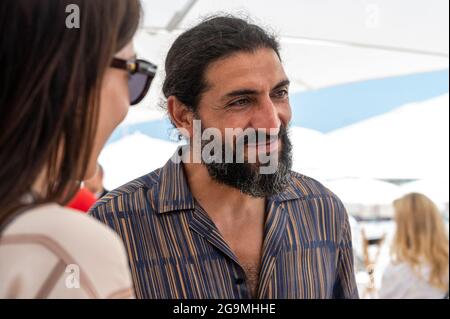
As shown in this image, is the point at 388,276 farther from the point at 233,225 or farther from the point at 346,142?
the point at 346,142

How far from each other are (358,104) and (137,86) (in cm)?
426

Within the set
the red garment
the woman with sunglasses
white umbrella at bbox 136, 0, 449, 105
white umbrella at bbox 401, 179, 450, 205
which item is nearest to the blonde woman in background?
white umbrella at bbox 136, 0, 449, 105

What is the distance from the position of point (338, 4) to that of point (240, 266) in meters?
2.45

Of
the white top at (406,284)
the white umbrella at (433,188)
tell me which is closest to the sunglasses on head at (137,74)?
the white top at (406,284)

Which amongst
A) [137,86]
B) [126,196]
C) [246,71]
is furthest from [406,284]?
[137,86]

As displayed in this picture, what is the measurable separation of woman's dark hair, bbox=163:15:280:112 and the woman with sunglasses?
2.84 feet

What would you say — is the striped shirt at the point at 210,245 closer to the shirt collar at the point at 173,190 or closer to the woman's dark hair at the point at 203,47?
the shirt collar at the point at 173,190

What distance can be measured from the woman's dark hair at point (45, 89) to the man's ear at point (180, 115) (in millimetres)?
992

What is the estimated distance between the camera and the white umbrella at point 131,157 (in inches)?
185

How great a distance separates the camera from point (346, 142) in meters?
4.93

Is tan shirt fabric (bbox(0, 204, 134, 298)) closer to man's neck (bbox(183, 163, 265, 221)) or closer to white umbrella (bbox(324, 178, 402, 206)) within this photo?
man's neck (bbox(183, 163, 265, 221))

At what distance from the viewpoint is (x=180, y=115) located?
161cm

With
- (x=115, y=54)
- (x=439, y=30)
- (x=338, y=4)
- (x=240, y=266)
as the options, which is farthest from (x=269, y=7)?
(x=115, y=54)

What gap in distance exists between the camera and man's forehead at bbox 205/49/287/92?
1.37 m
